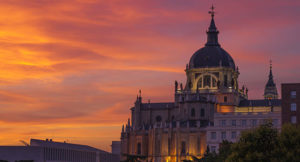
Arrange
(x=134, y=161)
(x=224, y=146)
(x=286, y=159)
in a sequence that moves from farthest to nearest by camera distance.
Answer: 1. (x=134, y=161)
2. (x=224, y=146)
3. (x=286, y=159)

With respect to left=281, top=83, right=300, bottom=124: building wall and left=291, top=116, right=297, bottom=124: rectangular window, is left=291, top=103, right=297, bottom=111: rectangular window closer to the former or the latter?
left=281, top=83, right=300, bottom=124: building wall

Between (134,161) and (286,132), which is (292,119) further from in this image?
(286,132)

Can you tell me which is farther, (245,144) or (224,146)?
(224,146)

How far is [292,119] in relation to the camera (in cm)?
16188

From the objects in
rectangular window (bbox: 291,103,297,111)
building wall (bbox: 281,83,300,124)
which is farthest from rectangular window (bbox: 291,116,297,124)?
rectangular window (bbox: 291,103,297,111)

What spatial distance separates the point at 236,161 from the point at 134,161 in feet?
270

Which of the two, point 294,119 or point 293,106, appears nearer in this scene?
point 294,119

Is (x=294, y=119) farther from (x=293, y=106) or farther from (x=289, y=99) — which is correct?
(x=289, y=99)

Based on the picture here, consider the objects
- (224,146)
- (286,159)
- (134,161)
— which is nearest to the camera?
(286,159)

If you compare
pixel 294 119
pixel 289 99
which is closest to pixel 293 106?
pixel 289 99

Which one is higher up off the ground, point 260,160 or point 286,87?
point 286,87

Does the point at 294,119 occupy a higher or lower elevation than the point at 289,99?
lower

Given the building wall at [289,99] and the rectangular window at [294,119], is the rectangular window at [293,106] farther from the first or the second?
the rectangular window at [294,119]

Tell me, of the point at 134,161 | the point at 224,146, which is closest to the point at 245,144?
the point at 224,146
